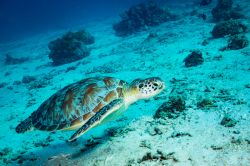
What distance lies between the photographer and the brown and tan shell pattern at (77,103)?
5035 millimetres

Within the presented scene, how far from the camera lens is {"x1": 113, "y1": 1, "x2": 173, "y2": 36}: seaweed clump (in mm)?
20984

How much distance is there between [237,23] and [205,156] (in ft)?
33.9

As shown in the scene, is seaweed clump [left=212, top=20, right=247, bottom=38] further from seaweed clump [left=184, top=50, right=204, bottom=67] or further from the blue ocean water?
seaweed clump [left=184, top=50, right=204, bottom=67]

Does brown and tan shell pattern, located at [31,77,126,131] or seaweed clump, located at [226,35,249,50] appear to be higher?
seaweed clump, located at [226,35,249,50]

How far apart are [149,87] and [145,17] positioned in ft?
56.1

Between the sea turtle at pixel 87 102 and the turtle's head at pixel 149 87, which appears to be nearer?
the sea turtle at pixel 87 102

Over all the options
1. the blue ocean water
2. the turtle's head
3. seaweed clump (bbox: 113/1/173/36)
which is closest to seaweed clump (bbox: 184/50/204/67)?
the blue ocean water

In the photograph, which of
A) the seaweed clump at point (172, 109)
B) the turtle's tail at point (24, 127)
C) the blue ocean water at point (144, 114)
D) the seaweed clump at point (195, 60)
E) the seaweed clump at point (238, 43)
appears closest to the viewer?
the blue ocean water at point (144, 114)

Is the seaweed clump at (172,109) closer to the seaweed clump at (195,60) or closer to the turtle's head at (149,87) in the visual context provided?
the turtle's head at (149,87)

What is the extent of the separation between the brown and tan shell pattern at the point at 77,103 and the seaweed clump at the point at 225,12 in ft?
42.7

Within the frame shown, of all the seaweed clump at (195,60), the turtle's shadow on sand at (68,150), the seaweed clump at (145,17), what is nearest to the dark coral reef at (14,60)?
the seaweed clump at (145,17)

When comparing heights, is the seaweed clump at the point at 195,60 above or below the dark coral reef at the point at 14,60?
below

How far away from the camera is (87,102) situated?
5129 millimetres

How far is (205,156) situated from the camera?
414 centimetres
